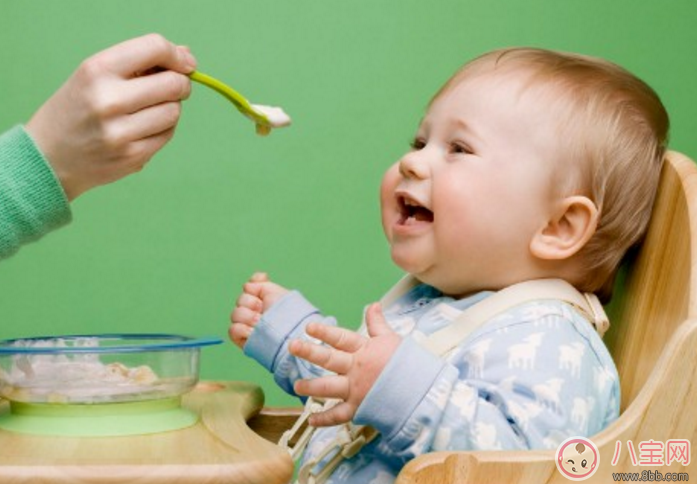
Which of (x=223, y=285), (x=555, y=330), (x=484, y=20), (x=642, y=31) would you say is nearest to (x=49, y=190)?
(x=555, y=330)

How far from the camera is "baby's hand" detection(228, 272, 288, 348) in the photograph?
98 cm

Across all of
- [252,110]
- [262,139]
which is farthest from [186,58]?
[262,139]

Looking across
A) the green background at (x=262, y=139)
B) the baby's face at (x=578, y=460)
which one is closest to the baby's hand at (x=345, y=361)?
the baby's face at (x=578, y=460)

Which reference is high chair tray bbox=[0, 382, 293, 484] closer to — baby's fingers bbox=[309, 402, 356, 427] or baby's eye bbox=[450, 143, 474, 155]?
baby's fingers bbox=[309, 402, 356, 427]

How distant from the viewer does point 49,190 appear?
2.64 feet

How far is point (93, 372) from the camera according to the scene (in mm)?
762

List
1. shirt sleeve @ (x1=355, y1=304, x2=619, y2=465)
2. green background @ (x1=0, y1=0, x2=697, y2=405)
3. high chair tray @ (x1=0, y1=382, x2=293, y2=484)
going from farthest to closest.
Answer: green background @ (x1=0, y1=0, x2=697, y2=405) → shirt sleeve @ (x1=355, y1=304, x2=619, y2=465) → high chair tray @ (x1=0, y1=382, x2=293, y2=484)

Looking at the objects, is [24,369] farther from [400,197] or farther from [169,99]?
[400,197]

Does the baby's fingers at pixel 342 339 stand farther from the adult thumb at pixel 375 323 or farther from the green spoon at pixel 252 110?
the green spoon at pixel 252 110

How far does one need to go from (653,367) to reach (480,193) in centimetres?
20

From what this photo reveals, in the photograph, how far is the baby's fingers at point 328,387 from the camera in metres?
0.75

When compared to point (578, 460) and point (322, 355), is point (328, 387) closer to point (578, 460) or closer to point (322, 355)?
point (322, 355)

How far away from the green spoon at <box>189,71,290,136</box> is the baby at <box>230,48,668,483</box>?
0.11 metres

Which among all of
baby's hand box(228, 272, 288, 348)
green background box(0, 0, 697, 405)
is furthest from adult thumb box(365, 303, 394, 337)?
green background box(0, 0, 697, 405)
